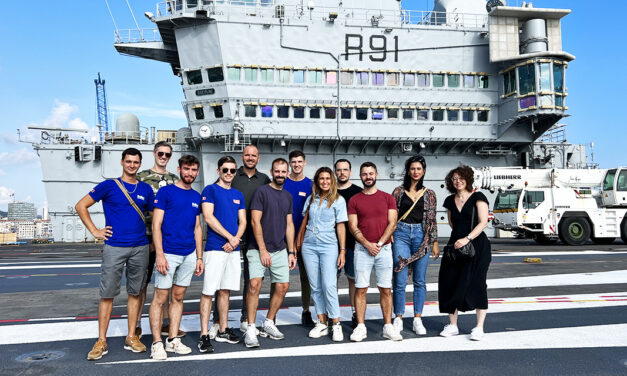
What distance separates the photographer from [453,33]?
28.0 meters

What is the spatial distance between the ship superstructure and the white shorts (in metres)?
20.5

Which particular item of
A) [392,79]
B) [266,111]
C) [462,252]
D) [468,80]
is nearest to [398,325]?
[462,252]

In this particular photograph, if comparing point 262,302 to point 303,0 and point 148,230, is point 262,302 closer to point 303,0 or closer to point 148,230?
Answer: point 148,230

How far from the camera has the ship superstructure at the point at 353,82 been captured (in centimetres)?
2573

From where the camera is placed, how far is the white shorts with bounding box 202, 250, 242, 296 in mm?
5090

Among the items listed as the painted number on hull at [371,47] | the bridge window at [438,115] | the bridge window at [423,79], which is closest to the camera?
the painted number on hull at [371,47]

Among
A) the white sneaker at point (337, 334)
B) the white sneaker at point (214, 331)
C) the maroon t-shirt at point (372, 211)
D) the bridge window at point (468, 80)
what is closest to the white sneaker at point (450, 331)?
the white sneaker at point (337, 334)

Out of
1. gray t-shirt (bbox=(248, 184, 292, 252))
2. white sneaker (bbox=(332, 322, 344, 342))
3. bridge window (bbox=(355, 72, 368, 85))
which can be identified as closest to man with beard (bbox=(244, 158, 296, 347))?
gray t-shirt (bbox=(248, 184, 292, 252))

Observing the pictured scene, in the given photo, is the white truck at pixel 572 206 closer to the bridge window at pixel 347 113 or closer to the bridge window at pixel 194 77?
the bridge window at pixel 347 113

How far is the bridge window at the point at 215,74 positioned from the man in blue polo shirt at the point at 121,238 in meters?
21.8

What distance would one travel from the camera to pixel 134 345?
16.0 ft

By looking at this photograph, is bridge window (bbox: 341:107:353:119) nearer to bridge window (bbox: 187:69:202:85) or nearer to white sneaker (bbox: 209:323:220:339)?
bridge window (bbox: 187:69:202:85)

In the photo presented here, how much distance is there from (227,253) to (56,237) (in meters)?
28.3

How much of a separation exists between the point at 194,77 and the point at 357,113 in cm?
1070
